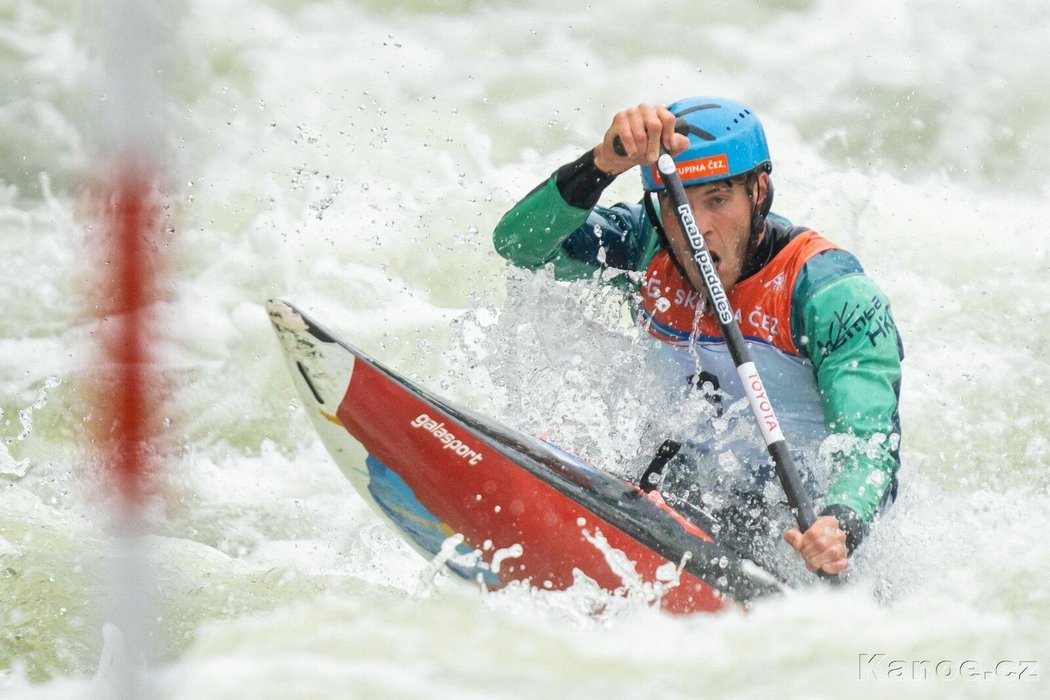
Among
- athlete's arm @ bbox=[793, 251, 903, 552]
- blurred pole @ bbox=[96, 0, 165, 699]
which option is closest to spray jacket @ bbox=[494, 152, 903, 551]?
athlete's arm @ bbox=[793, 251, 903, 552]

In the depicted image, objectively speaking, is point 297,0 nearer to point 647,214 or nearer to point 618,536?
point 647,214

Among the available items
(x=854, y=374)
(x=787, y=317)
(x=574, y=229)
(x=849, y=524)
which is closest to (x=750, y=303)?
(x=787, y=317)

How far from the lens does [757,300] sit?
9.02ft

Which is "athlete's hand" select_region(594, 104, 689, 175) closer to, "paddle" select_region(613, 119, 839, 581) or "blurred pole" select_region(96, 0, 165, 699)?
"paddle" select_region(613, 119, 839, 581)

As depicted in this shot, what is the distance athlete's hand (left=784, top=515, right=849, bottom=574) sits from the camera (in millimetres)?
2320

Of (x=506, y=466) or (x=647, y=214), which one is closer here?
(x=506, y=466)

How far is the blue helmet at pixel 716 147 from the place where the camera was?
8.74 feet

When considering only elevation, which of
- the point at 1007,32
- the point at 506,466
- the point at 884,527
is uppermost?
the point at 506,466

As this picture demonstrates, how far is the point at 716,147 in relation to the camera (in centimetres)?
266

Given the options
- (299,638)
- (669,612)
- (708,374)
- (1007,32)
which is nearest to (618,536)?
(669,612)

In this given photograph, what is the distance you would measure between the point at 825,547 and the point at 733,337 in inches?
20.8

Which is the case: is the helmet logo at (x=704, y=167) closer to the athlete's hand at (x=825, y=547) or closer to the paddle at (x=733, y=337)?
the paddle at (x=733, y=337)

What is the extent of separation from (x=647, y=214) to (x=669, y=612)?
3.15ft

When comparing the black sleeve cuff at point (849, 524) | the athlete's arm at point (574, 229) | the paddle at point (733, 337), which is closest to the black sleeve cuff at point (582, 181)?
the athlete's arm at point (574, 229)
